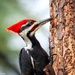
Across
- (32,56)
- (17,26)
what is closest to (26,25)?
(17,26)

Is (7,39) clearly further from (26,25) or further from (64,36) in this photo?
(64,36)

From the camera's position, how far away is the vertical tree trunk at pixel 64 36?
271 centimetres

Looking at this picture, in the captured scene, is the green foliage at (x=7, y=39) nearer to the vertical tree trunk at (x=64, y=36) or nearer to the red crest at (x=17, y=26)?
the red crest at (x=17, y=26)

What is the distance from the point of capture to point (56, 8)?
9.23 feet

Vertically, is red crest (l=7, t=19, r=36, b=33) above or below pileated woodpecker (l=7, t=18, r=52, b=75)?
above

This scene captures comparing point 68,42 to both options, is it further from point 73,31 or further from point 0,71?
point 0,71

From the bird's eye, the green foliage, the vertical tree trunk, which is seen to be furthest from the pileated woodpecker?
the green foliage

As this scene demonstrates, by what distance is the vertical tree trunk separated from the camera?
8.90 ft

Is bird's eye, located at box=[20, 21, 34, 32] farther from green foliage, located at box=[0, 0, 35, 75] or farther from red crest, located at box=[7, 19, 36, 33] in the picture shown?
green foliage, located at box=[0, 0, 35, 75]

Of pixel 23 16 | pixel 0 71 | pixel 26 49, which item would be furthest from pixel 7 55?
pixel 26 49

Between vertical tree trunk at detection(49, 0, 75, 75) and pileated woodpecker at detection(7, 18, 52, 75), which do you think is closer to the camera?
vertical tree trunk at detection(49, 0, 75, 75)

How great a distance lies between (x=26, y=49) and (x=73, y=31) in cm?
44

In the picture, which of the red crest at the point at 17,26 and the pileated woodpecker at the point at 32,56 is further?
the pileated woodpecker at the point at 32,56

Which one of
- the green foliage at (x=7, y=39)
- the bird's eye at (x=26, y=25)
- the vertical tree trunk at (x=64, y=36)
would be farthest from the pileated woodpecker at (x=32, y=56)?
the green foliage at (x=7, y=39)
